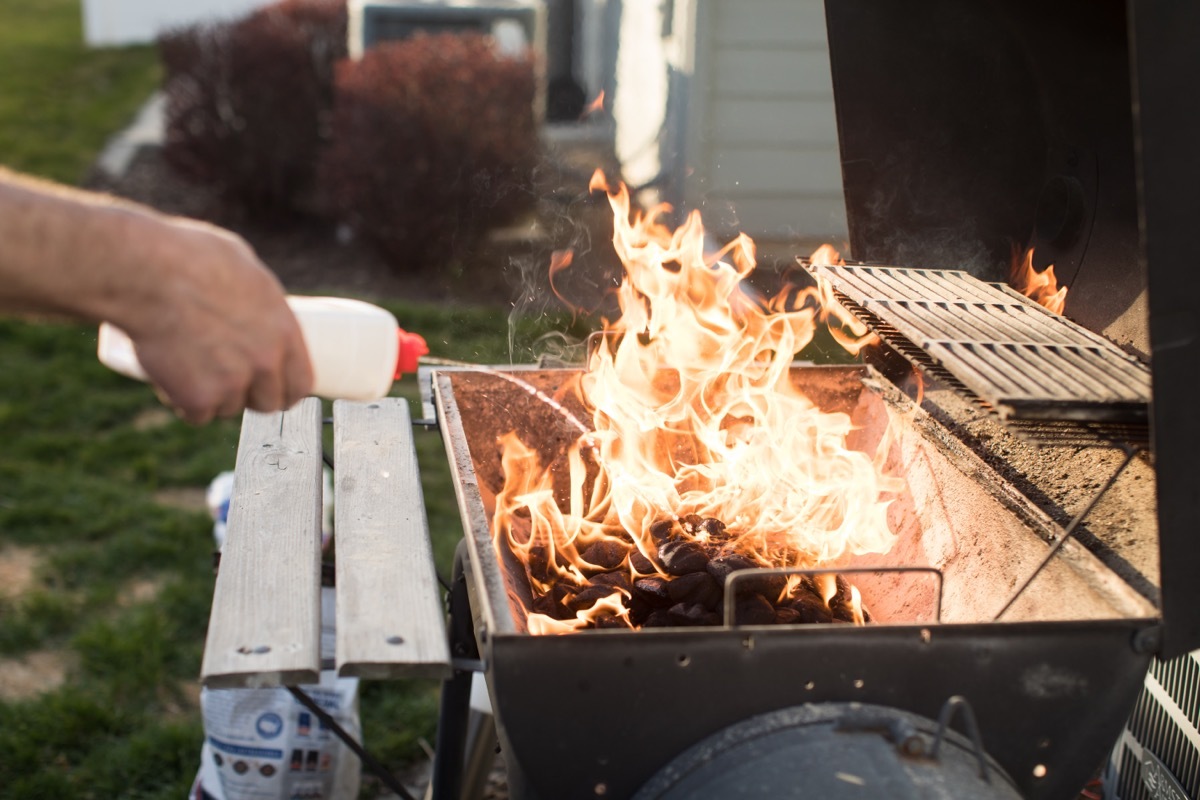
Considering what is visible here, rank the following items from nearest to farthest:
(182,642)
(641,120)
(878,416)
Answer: (878,416) → (182,642) → (641,120)

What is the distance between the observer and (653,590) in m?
2.03

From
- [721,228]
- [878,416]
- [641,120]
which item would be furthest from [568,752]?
[641,120]

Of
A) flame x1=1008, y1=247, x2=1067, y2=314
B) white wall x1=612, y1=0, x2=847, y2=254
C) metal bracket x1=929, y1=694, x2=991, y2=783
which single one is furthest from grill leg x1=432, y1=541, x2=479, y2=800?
white wall x1=612, y1=0, x2=847, y2=254

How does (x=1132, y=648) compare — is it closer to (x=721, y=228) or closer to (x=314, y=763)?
(x=314, y=763)

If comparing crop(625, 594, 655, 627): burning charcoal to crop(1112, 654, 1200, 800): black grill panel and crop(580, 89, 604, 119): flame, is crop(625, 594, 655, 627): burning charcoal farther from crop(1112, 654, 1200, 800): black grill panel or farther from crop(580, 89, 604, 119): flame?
crop(580, 89, 604, 119): flame

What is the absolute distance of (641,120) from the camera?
7.71 metres

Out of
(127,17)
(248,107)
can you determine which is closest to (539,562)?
(248,107)

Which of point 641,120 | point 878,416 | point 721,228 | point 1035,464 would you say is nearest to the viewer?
point 1035,464

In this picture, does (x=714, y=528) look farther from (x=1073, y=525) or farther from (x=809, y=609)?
(x=1073, y=525)

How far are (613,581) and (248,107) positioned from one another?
245 inches

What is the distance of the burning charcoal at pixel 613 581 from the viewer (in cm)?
206

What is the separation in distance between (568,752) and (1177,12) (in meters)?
1.18

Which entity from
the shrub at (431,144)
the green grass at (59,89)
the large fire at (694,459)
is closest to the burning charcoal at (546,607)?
the large fire at (694,459)

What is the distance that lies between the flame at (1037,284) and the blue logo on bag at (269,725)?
181 cm
